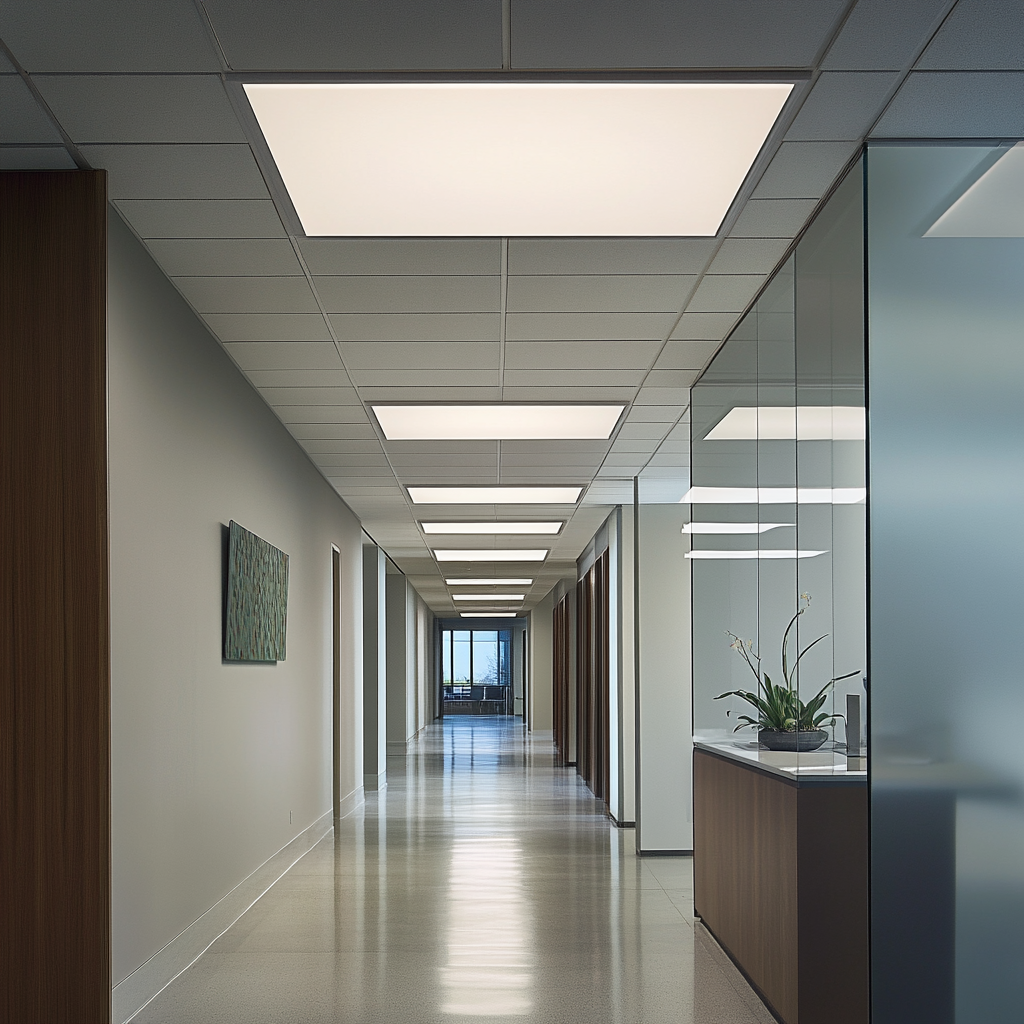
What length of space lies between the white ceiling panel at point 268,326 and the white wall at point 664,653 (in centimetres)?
519

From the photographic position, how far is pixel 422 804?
13336mm

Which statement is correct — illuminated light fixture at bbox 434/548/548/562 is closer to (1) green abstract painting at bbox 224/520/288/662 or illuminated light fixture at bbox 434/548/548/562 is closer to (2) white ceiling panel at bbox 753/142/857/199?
(1) green abstract painting at bbox 224/520/288/662

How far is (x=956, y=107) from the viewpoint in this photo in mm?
3701

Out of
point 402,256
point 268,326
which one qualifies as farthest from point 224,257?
point 268,326

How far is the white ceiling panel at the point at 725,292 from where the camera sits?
5.24 m

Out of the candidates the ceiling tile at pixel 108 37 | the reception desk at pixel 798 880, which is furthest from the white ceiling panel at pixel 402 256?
the reception desk at pixel 798 880

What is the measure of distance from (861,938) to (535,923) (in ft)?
11.2

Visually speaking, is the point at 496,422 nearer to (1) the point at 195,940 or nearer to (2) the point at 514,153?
(1) the point at 195,940

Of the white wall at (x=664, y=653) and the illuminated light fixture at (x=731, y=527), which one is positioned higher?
the illuminated light fixture at (x=731, y=527)

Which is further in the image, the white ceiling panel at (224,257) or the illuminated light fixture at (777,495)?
the white ceiling panel at (224,257)

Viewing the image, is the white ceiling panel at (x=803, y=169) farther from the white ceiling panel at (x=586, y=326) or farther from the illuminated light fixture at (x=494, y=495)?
the illuminated light fixture at (x=494, y=495)

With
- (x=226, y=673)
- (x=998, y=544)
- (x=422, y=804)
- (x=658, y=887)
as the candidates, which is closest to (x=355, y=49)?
(x=998, y=544)

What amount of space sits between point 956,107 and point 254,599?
4867 mm

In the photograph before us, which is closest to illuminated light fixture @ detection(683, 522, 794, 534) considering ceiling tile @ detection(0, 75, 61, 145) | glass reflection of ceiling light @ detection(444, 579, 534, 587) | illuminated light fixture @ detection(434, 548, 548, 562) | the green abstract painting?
the green abstract painting
